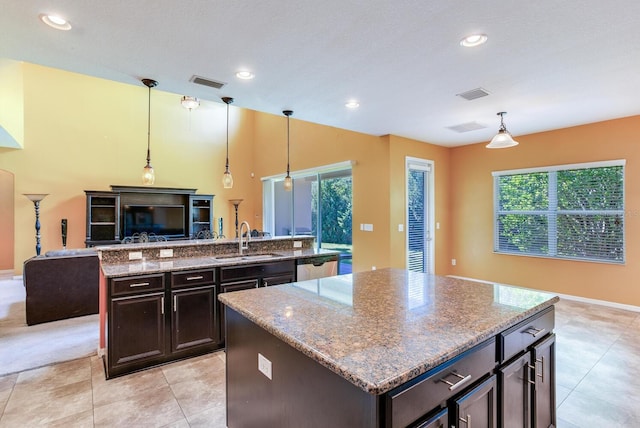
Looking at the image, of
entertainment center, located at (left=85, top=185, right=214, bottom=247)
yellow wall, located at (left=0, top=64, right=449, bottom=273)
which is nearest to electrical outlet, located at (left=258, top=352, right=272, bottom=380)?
yellow wall, located at (left=0, top=64, right=449, bottom=273)

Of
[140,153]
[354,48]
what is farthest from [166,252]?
[140,153]

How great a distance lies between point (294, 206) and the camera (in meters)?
7.67

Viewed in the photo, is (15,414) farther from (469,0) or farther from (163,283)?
(469,0)

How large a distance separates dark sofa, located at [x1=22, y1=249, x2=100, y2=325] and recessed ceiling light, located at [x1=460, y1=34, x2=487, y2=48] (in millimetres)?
4874

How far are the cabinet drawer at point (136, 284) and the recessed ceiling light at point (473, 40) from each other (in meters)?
3.12

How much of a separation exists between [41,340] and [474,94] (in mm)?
5379

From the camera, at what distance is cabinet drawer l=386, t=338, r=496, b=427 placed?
980mm

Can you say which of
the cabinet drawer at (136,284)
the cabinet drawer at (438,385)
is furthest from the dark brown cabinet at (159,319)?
the cabinet drawer at (438,385)

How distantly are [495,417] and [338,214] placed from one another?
5.13 metres

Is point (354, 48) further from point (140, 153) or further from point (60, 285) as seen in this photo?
point (140, 153)

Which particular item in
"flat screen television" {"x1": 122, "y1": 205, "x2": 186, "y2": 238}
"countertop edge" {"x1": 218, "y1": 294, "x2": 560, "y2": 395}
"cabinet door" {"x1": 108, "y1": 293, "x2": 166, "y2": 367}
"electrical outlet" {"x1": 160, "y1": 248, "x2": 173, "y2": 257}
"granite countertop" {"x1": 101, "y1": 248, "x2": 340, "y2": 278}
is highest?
"flat screen television" {"x1": 122, "y1": 205, "x2": 186, "y2": 238}

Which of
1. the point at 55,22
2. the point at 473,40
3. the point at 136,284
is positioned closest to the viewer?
the point at 55,22

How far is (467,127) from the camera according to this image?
4.80m

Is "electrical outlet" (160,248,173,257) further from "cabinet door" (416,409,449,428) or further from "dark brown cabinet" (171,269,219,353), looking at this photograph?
"cabinet door" (416,409,449,428)
